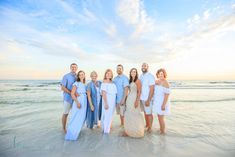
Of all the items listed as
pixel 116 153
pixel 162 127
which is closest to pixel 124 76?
pixel 162 127

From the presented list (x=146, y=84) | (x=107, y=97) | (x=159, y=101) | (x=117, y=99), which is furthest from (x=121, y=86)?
(x=159, y=101)

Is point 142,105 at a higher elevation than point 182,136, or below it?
higher

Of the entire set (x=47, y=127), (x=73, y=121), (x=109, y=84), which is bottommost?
(x=47, y=127)

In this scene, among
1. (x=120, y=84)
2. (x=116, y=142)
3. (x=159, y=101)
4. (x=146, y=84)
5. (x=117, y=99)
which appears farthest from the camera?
(x=117, y=99)

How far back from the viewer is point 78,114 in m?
→ 5.38

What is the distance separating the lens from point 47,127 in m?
6.41

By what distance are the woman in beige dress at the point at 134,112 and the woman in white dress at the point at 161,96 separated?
63 centimetres

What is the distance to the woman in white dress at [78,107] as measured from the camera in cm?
524

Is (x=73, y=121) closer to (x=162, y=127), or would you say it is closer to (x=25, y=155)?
(x=25, y=155)

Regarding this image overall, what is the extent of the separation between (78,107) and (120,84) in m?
1.52

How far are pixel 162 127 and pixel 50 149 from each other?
3.37 meters

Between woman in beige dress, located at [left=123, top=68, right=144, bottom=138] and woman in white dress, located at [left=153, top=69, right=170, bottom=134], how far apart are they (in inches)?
24.9

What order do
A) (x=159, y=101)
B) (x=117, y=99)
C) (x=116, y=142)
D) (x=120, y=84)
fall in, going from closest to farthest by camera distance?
1. (x=116, y=142)
2. (x=159, y=101)
3. (x=120, y=84)
4. (x=117, y=99)

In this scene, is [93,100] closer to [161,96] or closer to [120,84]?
[120,84]
